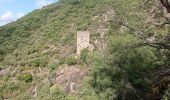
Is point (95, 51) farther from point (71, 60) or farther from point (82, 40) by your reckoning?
point (82, 40)

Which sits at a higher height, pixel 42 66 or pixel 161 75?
pixel 161 75

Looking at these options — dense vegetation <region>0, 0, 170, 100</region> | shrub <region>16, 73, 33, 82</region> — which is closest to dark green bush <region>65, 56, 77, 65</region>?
dense vegetation <region>0, 0, 170, 100</region>

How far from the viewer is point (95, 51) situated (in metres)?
35.7

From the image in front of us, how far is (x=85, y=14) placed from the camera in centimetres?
8081

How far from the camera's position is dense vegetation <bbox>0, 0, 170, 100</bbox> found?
74.9 feet

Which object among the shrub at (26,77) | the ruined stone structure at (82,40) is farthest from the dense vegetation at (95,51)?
the ruined stone structure at (82,40)

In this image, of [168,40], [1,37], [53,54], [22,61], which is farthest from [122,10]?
[168,40]

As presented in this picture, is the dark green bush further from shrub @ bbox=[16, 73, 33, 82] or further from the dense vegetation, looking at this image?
shrub @ bbox=[16, 73, 33, 82]

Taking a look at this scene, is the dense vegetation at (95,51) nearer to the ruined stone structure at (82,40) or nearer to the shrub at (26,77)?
the shrub at (26,77)

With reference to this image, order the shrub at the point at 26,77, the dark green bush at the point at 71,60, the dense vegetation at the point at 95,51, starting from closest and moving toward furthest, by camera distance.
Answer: the dense vegetation at the point at 95,51
the dark green bush at the point at 71,60
the shrub at the point at 26,77

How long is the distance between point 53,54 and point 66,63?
12845 mm

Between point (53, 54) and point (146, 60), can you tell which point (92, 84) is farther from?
point (53, 54)

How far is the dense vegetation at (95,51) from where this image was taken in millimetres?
22844

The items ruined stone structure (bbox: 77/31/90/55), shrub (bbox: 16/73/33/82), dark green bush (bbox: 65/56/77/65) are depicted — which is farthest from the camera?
Result: shrub (bbox: 16/73/33/82)
